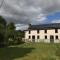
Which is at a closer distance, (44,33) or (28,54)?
(28,54)

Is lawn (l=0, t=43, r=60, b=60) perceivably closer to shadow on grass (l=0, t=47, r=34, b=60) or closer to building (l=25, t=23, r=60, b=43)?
shadow on grass (l=0, t=47, r=34, b=60)

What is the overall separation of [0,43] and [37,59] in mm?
21443

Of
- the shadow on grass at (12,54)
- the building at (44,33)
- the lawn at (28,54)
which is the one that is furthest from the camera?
the building at (44,33)

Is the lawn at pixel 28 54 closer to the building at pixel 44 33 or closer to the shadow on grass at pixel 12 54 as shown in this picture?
the shadow on grass at pixel 12 54

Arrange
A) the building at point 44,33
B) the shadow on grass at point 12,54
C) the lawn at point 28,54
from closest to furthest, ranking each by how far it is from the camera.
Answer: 1. the lawn at point 28,54
2. the shadow on grass at point 12,54
3. the building at point 44,33

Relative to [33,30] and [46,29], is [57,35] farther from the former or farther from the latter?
[33,30]

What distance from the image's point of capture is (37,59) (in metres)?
23.5

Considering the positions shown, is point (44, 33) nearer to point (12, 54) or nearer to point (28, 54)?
point (28, 54)

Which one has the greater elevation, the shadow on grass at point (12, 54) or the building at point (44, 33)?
the building at point (44, 33)

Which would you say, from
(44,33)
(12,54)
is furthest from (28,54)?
(44,33)

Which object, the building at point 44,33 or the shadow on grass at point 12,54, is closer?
the shadow on grass at point 12,54

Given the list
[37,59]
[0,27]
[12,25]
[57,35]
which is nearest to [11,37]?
[12,25]

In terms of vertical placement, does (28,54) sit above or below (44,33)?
below

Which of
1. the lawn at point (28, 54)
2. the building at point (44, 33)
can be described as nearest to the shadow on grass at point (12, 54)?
the lawn at point (28, 54)
